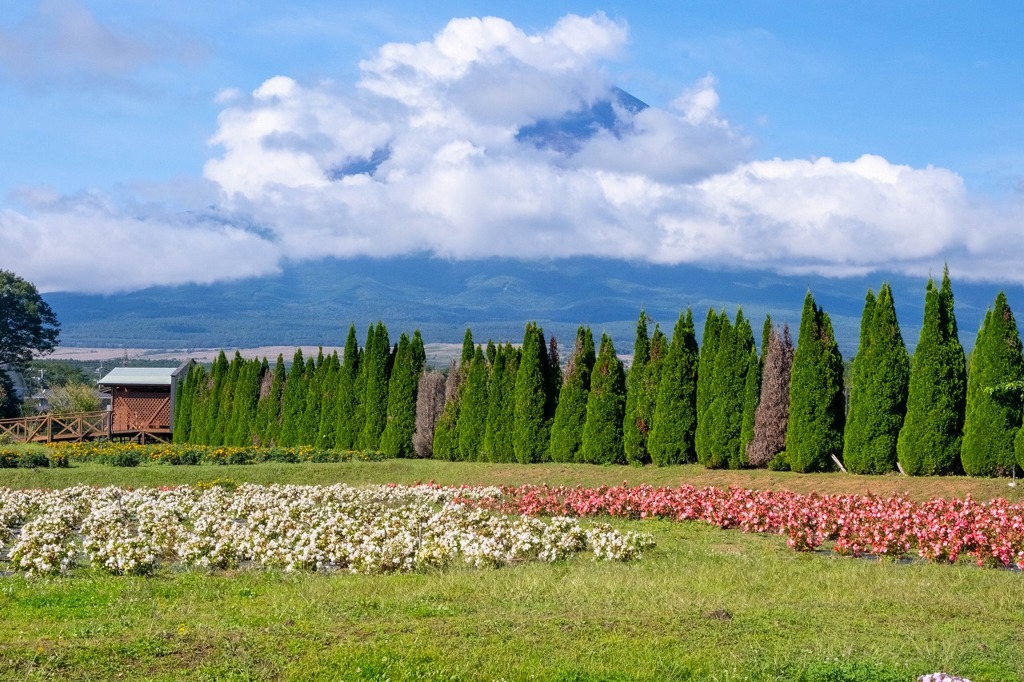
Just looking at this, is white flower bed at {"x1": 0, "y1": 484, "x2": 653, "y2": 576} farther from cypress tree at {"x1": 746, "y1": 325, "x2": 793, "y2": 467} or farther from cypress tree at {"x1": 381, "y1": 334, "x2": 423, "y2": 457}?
cypress tree at {"x1": 381, "y1": 334, "x2": 423, "y2": 457}

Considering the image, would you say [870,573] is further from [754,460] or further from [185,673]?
[754,460]

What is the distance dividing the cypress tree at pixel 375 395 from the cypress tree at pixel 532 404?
6052mm

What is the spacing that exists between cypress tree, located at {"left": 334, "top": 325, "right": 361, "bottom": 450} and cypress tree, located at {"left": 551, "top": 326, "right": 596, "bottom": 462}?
8858 mm

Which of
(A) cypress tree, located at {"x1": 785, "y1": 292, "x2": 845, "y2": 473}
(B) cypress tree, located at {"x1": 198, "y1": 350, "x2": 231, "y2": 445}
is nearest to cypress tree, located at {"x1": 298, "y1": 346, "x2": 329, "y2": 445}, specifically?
(B) cypress tree, located at {"x1": 198, "y1": 350, "x2": 231, "y2": 445}

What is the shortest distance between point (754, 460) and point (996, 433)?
5.53 metres

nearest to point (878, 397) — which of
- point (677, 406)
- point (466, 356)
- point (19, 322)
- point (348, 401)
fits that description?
point (677, 406)

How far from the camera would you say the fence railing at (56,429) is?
39.3 metres

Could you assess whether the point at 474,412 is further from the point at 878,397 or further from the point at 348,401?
the point at 878,397

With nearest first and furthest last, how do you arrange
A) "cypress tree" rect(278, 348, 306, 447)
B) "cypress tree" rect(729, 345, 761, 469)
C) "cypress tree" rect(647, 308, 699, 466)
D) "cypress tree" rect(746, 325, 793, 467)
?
"cypress tree" rect(746, 325, 793, 467)
"cypress tree" rect(729, 345, 761, 469)
"cypress tree" rect(647, 308, 699, 466)
"cypress tree" rect(278, 348, 306, 447)

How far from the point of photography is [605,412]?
26359mm

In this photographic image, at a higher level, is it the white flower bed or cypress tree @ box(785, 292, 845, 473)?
cypress tree @ box(785, 292, 845, 473)

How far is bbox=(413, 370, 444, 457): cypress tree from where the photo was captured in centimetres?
3141

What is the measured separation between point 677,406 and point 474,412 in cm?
725

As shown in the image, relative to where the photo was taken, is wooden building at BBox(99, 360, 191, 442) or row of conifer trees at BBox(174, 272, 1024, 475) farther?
wooden building at BBox(99, 360, 191, 442)
